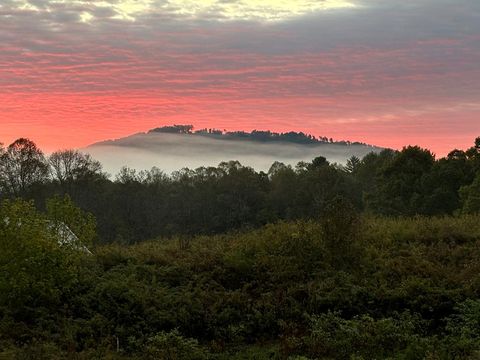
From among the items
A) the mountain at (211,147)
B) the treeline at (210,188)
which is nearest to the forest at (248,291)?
the treeline at (210,188)

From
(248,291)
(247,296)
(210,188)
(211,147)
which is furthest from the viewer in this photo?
(211,147)

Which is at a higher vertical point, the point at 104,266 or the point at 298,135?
the point at 298,135

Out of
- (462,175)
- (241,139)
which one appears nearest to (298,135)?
(241,139)

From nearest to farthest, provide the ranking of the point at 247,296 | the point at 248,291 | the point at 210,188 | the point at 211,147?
the point at 247,296
the point at 248,291
the point at 210,188
the point at 211,147

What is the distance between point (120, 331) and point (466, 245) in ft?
41.0

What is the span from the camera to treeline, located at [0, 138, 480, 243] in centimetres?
4688

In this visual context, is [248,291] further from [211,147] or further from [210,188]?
[211,147]

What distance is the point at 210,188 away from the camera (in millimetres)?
68125

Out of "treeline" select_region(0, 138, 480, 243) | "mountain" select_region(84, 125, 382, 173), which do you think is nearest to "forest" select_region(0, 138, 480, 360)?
"treeline" select_region(0, 138, 480, 243)

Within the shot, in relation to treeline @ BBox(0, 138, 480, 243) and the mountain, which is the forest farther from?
the mountain

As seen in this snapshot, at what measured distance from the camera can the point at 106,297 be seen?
16875mm

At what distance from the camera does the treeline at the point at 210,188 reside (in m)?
46.9

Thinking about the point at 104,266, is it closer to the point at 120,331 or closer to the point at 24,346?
the point at 120,331

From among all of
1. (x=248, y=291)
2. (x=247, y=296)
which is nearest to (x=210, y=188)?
(x=248, y=291)
